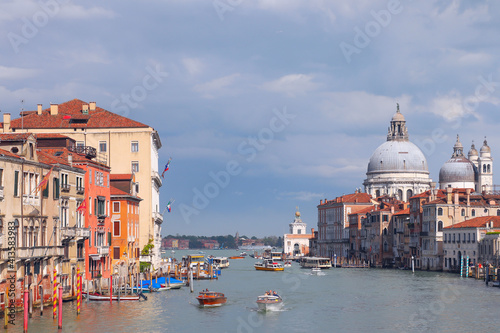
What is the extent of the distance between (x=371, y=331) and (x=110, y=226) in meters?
24.0

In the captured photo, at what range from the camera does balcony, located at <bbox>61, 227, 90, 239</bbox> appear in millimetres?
49875

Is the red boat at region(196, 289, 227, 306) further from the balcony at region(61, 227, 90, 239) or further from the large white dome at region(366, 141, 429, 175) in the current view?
the large white dome at region(366, 141, 429, 175)

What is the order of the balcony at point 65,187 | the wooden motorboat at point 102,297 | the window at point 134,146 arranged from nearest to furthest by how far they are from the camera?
the balcony at point 65,187 → the wooden motorboat at point 102,297 → the window at point 134,146

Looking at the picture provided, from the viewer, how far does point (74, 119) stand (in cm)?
7825

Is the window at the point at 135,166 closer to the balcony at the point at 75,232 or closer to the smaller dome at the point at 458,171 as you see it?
the balcony at the point at 75,232

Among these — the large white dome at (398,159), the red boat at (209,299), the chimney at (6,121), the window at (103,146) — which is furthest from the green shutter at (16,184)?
the large white dome at (398,159)

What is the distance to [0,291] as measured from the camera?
40.8 meters

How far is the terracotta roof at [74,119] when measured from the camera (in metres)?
77.4

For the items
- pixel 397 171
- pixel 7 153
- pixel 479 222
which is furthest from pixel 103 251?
pixel 397 171

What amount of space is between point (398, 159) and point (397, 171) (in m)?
2.58

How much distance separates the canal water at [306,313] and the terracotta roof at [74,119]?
54.4 ft

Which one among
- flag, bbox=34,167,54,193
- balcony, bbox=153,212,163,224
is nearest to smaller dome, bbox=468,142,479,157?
balcony, bbox=153,212,163,224

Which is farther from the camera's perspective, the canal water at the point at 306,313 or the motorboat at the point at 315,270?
the motorboat at the point at 315,270

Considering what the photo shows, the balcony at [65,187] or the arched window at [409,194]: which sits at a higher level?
the arched window at [409,194]
